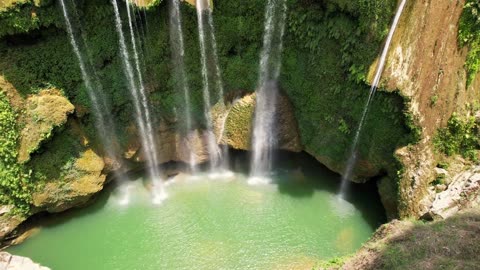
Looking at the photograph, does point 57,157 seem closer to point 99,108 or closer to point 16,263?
point 99,108

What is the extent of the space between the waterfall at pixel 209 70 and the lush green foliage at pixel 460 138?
25.7ft

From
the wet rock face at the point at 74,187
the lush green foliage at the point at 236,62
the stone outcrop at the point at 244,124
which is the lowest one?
the wet rock face at the point at 74,187

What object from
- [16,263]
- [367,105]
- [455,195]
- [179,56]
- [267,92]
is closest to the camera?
[455,195]

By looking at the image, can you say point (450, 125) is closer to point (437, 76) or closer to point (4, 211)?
point (437, 76)

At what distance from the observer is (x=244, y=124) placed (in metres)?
15.1

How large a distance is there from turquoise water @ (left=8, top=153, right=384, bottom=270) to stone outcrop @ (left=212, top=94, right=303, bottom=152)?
4.85 feet

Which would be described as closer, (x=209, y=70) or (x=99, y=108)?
(x=99, y=108)

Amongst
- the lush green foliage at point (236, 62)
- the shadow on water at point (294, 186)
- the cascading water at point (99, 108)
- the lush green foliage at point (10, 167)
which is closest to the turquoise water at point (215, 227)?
the shadow on water at point (294, 186)

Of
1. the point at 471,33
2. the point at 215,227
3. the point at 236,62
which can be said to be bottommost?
the point at 215,227

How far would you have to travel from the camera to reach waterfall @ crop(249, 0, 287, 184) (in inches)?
528

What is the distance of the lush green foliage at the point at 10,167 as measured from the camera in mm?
12539

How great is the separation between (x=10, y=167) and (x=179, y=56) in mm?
6735

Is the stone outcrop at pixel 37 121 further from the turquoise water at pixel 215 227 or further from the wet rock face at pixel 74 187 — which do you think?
the turquoise water at pixel 215 227

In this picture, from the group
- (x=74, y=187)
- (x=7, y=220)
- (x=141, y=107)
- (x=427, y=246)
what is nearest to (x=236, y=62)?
(x=141, y=107)
